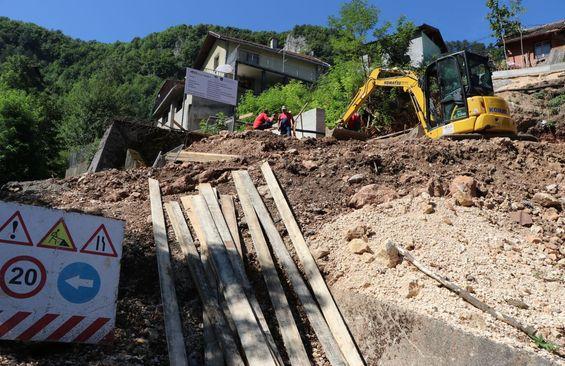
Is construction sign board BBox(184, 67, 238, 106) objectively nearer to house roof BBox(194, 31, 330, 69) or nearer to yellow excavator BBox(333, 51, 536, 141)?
yellow excavator BBox(333, 51, 536, 141)

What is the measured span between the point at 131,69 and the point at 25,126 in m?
51.5

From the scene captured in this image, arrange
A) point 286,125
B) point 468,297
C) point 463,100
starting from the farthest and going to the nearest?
1. point 286,125
2. point 463,100
3. point 468,297

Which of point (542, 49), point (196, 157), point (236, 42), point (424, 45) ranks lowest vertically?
point (196, 157)

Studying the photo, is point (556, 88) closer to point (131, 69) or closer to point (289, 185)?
point (289, 185)

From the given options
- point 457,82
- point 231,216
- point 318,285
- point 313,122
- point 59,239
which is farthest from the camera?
point 313,122

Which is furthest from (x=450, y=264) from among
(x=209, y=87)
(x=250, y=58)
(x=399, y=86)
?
(x=250, y=58)

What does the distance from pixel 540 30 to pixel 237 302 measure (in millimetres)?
31783

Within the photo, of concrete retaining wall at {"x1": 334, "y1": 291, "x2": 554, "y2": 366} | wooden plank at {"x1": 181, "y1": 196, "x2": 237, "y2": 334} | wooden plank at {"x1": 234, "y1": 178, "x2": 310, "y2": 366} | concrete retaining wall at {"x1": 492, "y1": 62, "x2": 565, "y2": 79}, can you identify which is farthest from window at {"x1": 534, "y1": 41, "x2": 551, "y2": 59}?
concrete retaining wall at {"x1": 334, "y1": 291, "x2": 554, "y2": 366}

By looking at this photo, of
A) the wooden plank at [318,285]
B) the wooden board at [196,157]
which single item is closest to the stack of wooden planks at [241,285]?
the wooden plank at [318,285]

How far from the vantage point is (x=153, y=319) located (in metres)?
4.54

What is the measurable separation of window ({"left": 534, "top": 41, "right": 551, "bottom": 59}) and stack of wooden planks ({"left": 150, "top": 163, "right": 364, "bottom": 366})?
97.0ft

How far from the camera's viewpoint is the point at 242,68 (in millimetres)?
33688

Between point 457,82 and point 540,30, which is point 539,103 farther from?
point 540,30

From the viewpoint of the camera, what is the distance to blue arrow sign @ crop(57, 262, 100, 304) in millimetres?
3869
